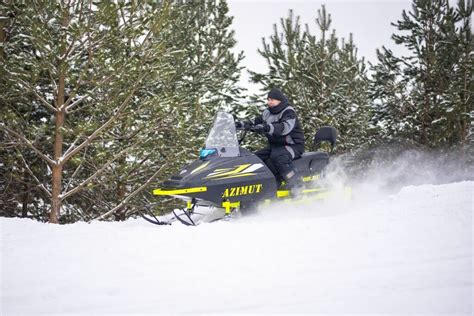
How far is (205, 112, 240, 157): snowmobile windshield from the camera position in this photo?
6215mm

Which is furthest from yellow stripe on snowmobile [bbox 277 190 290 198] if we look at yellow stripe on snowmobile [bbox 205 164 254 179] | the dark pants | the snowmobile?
yellow stripe on snowmobile [bbox 205 164 254 179]

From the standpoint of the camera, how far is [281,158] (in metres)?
6.45

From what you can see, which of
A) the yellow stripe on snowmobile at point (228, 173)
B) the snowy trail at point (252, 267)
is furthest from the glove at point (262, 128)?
the snowy trail at point (252, 267)

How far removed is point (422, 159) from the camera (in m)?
14.5

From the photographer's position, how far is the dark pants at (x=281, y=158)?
6.45 metres

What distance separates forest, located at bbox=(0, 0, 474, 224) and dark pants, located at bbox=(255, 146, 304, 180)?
10.0 ft

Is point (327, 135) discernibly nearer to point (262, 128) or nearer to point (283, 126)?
point (283, 126)

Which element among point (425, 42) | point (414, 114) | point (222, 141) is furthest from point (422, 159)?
point (222, 141)

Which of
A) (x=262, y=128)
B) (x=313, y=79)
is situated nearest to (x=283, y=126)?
(x=262, y=128)

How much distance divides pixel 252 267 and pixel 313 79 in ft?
36.7

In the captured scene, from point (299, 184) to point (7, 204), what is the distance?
6.67m

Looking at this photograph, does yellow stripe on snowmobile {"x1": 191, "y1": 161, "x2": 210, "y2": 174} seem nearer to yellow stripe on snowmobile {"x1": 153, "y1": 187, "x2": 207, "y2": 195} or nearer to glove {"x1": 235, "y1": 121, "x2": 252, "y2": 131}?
yellow stripe on snowmobile {"x1": 153, "y1": 187, "x2": 207, "y2": 195}

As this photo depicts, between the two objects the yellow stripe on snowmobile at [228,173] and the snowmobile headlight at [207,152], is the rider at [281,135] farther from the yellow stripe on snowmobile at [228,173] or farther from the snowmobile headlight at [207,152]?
the snowmobile headlight at [207,152]

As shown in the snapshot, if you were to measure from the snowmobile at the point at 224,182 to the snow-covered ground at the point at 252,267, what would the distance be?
36.3 inches
